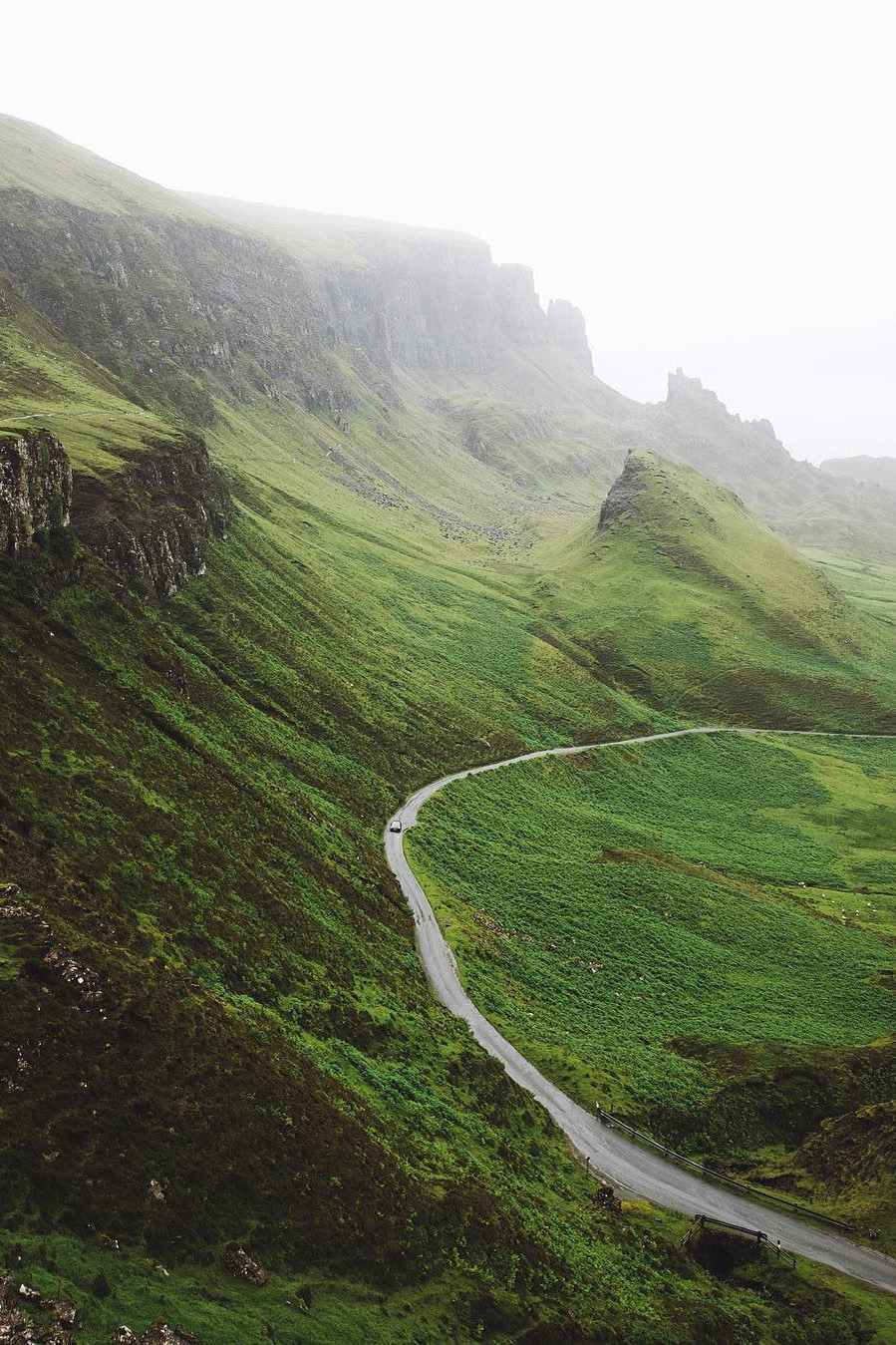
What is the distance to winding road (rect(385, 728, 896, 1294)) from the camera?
36531 millimetres

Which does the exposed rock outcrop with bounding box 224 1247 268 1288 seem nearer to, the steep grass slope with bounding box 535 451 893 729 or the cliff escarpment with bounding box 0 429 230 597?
the cliff escarpment with bounding box 0 429 230 597

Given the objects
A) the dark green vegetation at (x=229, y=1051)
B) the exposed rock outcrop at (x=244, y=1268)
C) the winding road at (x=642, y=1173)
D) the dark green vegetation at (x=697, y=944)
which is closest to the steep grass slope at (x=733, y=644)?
the dark green vegetation at (x=697, y=944)

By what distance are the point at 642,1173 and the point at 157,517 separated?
8106 cm

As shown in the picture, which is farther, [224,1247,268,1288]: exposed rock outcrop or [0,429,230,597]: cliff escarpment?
[0,429,230,597]: cliff escarpment

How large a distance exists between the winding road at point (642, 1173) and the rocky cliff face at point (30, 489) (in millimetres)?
43201

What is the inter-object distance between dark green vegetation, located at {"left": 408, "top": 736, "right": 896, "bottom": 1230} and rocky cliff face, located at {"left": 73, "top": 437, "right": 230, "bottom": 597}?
4274 centimetres

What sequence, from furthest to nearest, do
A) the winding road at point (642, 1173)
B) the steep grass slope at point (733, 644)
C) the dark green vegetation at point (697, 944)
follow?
the steep grass slope at point (733, 644), the dark green vegetation at point (697, 944), the winding road at point (642, 1173)

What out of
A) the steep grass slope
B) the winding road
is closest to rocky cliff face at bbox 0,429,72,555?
A: the winding road

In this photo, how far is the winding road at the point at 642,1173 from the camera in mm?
36531

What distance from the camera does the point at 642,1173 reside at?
4178cm

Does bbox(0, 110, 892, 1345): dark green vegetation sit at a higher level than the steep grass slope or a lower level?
lower

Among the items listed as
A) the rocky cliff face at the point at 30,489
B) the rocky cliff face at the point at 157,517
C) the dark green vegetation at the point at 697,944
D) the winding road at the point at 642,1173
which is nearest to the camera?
the winding road at the point at 642,1173

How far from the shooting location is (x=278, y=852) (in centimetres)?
5262

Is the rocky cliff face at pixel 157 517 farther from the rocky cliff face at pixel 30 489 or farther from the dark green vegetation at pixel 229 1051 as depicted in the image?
the rocky cliff face at pixel 30 489
